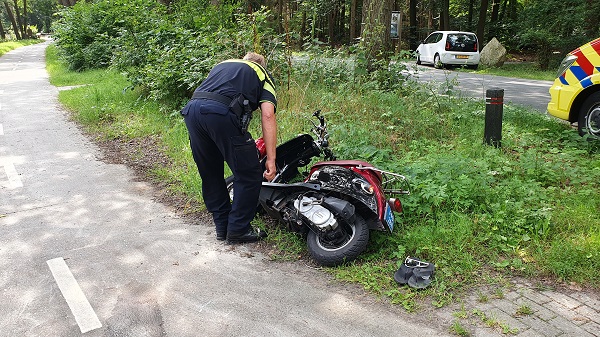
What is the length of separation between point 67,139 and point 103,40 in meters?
11.1

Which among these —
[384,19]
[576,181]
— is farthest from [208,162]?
[384,19]

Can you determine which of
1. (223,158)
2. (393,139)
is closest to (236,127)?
(223,158)

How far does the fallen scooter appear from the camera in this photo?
4016 millimetres

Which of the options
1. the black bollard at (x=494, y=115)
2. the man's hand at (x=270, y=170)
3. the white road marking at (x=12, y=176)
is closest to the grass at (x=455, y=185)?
the black bollard at (x=494, y=115)

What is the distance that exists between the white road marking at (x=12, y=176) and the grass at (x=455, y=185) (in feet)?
5.94

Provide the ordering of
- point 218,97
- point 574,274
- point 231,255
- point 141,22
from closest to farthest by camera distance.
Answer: point 574,274 < point 218,97 < point 231,255 < point 141,22

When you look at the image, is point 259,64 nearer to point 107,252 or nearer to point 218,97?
point 218,97

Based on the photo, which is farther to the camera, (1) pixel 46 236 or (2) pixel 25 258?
(1) pixel 46 236

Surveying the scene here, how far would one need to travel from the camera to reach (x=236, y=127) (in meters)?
4.13

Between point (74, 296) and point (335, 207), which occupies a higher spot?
point (335, 207)

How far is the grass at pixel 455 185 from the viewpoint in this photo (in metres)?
3.86

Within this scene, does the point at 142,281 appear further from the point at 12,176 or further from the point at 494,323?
the point at 12,176

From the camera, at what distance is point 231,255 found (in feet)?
14.4

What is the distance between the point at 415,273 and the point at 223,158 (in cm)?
200
